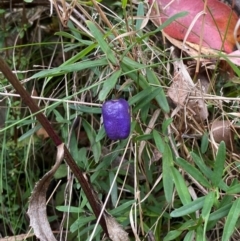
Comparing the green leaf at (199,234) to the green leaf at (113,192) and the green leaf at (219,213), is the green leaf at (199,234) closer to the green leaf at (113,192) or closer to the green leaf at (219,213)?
the green leaf at (219,213)

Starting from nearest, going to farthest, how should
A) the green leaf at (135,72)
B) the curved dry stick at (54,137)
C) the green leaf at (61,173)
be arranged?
the curved dry stick at (54,137) < the green leaf at (135,72) < the green leaf at (61,173)

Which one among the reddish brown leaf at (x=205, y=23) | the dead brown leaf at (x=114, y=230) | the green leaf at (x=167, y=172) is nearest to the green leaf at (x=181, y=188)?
the green leaf at (x=167, y=172)

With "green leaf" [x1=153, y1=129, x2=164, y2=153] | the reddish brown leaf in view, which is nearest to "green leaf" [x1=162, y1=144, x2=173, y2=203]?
"green leaf" [x1=153, y1=129, x2=164, y2=153]

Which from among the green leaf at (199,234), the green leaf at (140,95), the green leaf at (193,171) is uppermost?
the green leaf at (140,95)

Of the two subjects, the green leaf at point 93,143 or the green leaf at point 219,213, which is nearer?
the green leaf at point 219,213

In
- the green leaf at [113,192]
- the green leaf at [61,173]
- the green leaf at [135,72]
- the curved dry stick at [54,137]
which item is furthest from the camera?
the green leaf at [61,173]

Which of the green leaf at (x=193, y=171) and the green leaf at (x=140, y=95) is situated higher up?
the green leaf at (x=140, y=95)
